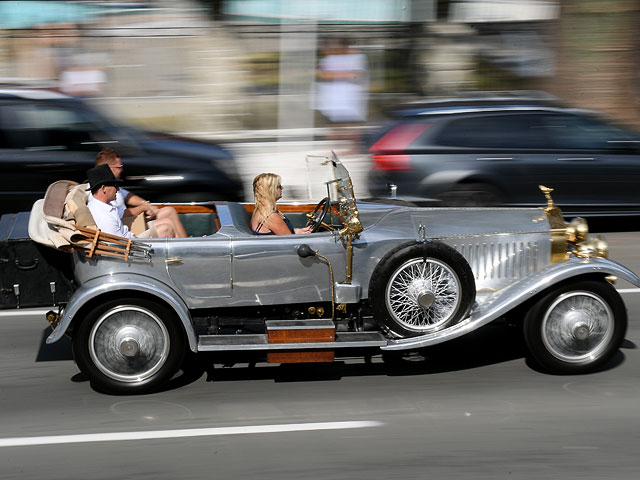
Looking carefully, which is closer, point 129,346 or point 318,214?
point 129,346

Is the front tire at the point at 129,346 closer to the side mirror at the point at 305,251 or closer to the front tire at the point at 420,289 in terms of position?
the side mirror at the point at 305,251

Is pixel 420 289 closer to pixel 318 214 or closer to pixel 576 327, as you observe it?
pixel 576 327

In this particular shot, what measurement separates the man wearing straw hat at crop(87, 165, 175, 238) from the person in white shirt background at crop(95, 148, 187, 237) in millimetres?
317

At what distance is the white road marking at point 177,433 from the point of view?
198 inches

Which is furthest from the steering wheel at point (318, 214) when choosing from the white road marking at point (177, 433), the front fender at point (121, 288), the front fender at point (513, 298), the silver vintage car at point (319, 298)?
the white road marking at point (177, 433)

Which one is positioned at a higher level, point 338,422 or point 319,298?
point 319,298

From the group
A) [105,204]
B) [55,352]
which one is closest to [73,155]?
[55,352]

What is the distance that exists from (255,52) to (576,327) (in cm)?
1117

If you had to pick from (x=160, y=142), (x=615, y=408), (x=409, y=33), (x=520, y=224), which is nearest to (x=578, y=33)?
(x=409, y=33)

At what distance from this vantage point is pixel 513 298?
5746 millimetres

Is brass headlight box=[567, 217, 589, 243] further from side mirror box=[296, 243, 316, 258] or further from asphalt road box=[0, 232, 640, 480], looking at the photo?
side mirror box=[296, 243, 316, 258]

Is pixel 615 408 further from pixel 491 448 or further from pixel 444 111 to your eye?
pixel 444 111

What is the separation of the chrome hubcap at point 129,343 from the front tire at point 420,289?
56.1 inches

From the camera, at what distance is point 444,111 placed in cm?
1016
